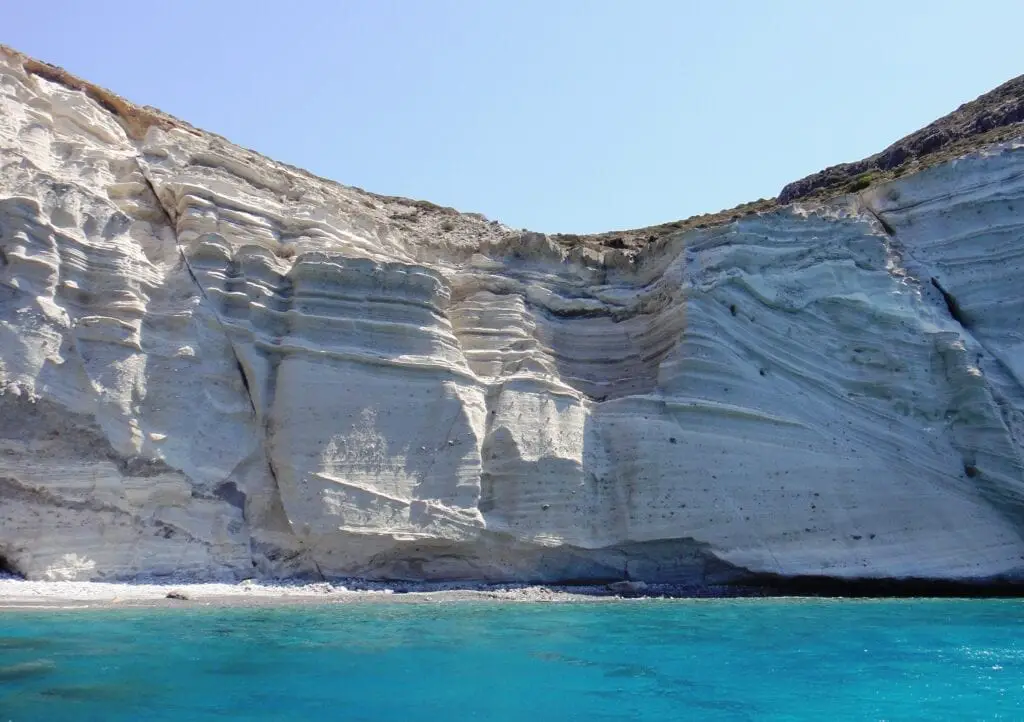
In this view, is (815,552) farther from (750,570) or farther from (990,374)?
(990,374)

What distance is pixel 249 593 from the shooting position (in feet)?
37.7

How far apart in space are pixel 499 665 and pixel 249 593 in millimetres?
5182

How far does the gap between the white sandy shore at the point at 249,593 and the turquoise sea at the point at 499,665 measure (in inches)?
23.7

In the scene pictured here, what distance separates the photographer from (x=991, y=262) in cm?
1644

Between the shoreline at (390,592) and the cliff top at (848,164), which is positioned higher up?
the cliff top at (848,164)

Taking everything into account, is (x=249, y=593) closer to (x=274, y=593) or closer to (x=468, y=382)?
(x=274, y=593)

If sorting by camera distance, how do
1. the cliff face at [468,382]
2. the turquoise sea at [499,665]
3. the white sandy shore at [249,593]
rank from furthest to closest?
the cliff face at [468,382], the white sandy shore at [249,593], the turquoise sea at [499,665]

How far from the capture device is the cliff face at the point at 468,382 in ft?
41.1

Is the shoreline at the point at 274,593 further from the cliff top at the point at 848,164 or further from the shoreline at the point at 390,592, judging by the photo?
the cliff top at the point at 848,164

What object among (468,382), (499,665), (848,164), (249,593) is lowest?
(499,665)

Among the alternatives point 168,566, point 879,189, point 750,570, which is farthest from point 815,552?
point 168,566

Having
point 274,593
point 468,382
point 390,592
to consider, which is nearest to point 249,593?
point 274,593

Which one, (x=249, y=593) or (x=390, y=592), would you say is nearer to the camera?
(x=249, y=593)

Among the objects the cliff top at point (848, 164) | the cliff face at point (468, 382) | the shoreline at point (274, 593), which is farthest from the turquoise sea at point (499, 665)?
the cliff top at point (848, 164)
